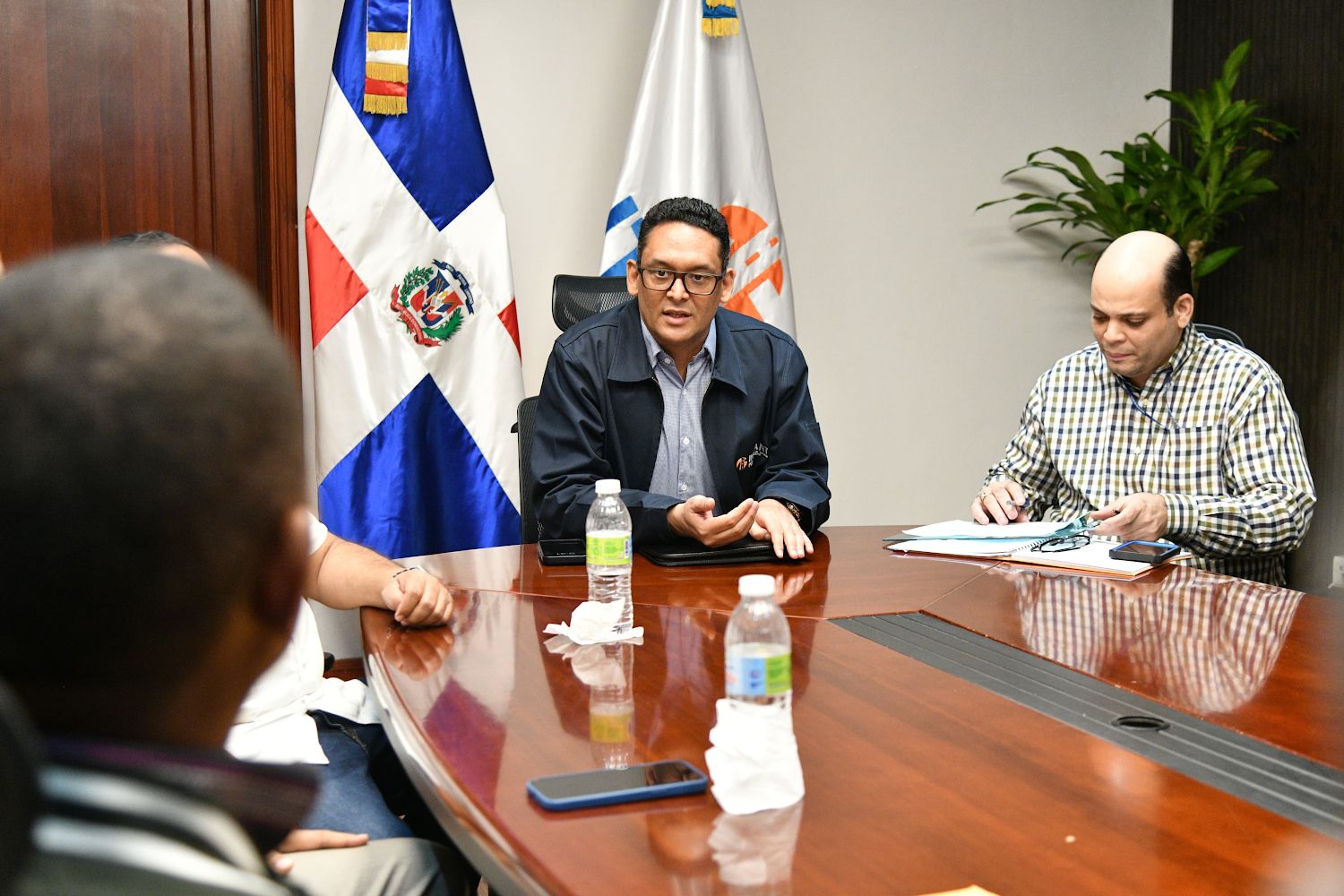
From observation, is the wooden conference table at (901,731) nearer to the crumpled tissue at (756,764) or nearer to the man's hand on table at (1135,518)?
the crumpled tissue at (756,764)

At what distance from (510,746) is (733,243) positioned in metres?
2.71

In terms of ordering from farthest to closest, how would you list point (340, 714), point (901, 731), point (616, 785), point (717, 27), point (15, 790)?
point (717, 27) < point (340, 714) < point (901, 731) < point (616, 785) < point (15, 790)

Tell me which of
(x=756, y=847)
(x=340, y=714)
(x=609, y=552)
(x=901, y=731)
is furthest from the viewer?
(x=340, y=714)

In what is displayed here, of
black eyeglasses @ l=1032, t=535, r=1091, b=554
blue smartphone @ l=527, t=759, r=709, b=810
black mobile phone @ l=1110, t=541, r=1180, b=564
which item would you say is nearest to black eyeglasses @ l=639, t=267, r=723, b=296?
black eyeglasses @ l=1032, t=535, r=1091, b=554

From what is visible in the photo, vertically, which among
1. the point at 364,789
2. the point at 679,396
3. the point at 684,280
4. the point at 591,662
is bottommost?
the point at 364,789

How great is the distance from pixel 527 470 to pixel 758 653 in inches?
62.1

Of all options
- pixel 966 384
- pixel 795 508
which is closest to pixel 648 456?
pixel 795 508

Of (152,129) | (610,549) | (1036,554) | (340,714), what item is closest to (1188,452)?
(1036,554)

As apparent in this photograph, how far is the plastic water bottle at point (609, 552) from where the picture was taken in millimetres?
1657

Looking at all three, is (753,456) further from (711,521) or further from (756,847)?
(756,847)

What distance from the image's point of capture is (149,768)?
0.48 metres

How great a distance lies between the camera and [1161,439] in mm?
2582

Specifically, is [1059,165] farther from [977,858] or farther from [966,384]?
[977,858]

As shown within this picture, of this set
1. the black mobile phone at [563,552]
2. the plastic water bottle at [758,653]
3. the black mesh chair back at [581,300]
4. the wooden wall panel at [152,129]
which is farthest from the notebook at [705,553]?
the wooden wall panel at [152,129]
